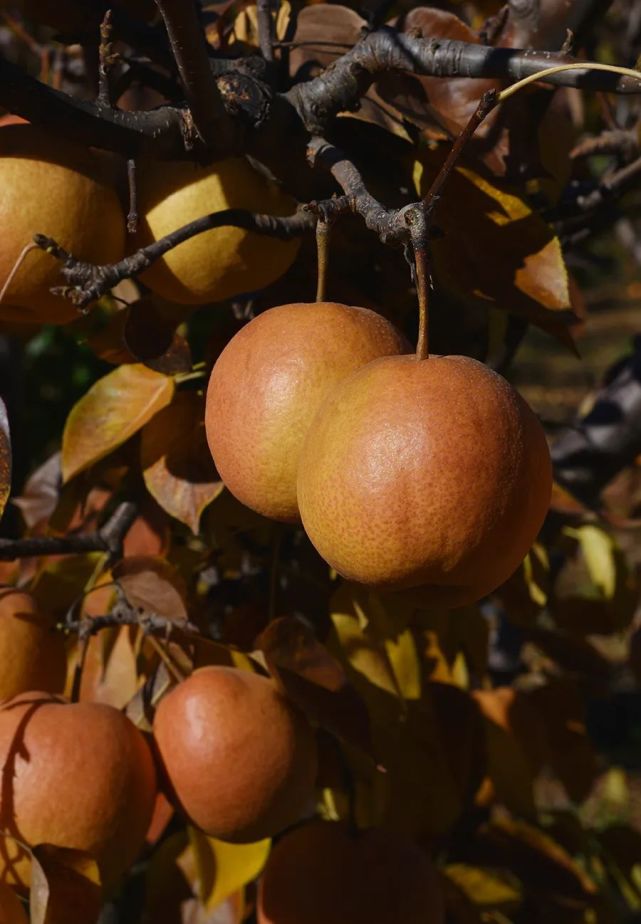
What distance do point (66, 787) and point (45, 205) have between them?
496 millimetres

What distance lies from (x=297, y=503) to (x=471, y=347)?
21.6 inches

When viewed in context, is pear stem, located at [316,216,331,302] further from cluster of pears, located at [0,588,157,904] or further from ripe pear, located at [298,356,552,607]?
cluster of pears, located at [0,588,157,904]

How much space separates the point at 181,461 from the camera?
42.1 inches

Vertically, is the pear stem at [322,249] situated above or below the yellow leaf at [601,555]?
above

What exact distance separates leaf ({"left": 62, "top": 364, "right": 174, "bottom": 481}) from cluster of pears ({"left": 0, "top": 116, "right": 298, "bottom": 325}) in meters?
0.15

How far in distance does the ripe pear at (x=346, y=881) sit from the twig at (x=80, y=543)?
383 mm

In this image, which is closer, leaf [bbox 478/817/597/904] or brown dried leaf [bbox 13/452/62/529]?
brown dried leaf [bbox 13/452/62/529]

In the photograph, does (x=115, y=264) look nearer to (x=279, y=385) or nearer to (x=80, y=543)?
(x=279, y=385)

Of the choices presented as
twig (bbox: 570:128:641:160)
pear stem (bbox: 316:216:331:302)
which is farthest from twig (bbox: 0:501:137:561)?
twig (bbox: 570:128:641:160)

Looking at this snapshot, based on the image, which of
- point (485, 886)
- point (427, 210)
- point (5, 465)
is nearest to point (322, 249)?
point (427, 210)

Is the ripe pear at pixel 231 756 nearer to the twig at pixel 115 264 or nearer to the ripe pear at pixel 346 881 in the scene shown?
the ripe pear at pixel 346 881

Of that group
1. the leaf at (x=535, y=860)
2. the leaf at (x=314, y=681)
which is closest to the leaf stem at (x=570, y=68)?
the leaf at (x=314, y=681)

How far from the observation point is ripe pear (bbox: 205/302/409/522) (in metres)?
0.75

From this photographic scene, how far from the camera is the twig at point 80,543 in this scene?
1071 mm
